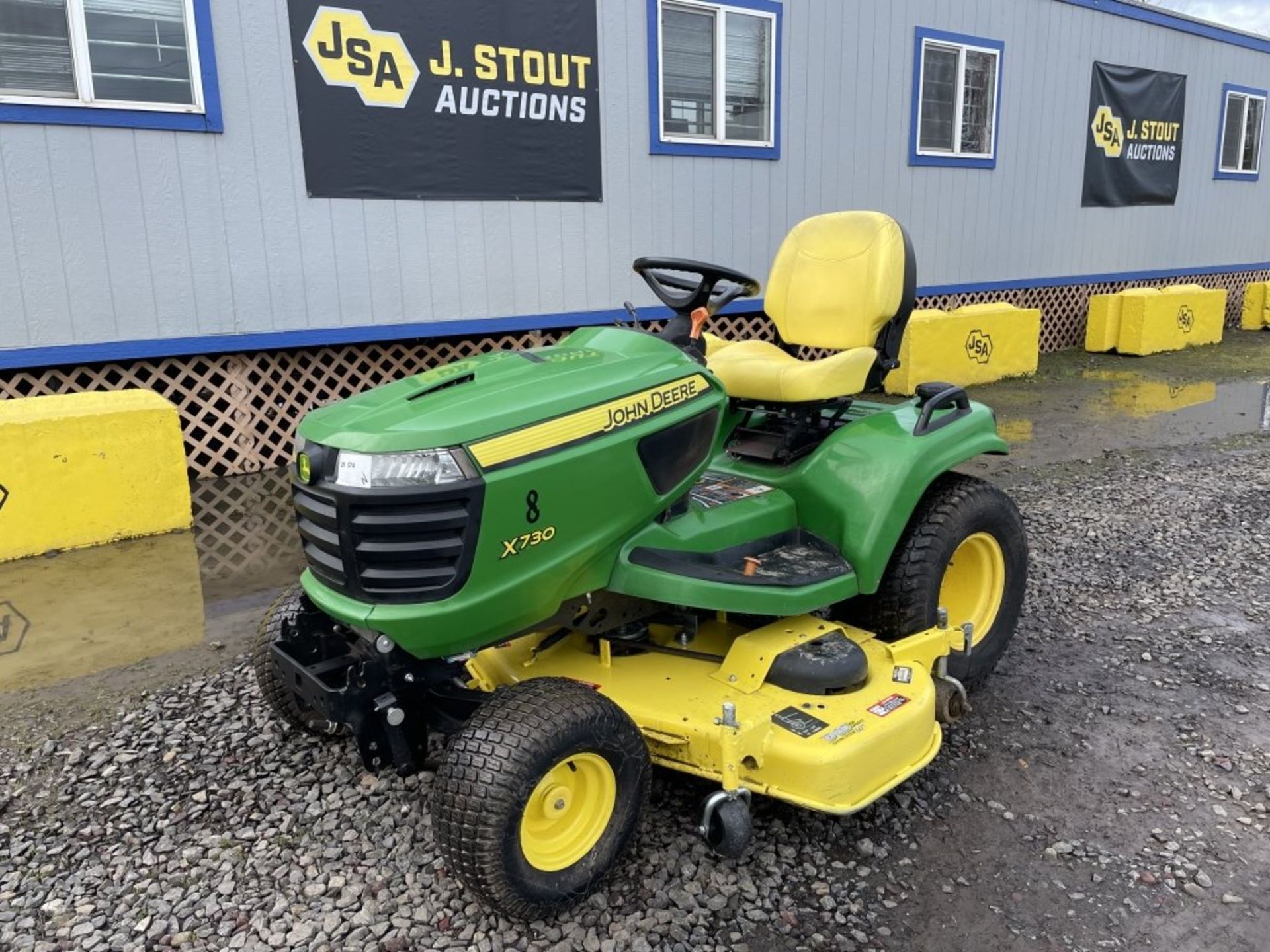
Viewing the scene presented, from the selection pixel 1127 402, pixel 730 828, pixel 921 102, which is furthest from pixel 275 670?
pixel 921 102

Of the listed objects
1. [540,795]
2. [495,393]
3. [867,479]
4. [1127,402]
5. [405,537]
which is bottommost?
[1127,402]

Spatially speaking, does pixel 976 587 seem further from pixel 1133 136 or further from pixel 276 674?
pixel 1133 136

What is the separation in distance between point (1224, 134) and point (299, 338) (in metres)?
13.3

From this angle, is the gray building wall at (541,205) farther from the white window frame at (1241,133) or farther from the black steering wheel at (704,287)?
the black steering wheel at (704,287)

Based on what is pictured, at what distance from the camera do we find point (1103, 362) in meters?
11.0

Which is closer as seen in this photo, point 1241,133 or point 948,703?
point 948,703

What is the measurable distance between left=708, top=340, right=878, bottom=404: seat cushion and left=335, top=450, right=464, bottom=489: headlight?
48.6 inches

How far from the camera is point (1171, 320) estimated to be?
11648 mm

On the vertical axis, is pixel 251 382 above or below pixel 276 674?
above

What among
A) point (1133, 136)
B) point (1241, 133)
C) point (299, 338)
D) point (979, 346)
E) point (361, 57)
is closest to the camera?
point (361, 57)

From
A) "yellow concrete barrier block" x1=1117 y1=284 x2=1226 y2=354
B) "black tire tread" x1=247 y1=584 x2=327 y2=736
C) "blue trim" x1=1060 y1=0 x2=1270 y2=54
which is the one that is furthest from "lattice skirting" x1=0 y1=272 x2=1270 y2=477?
"blue trim" x1=1060 y1=0 x2=1270 y2=54

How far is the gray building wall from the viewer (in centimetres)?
557

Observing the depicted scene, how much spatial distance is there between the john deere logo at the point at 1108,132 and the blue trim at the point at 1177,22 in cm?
112

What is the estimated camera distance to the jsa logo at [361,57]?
238 inches
